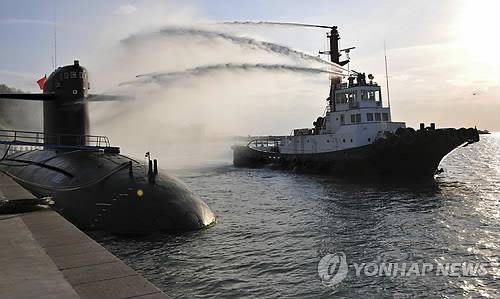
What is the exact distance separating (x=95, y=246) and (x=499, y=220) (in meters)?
19.9

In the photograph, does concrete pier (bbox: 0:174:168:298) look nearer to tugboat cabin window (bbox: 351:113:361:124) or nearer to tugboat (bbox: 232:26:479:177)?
tugboat (bbox: 232:26:479:177)

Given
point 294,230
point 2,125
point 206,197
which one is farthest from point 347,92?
point 2,125

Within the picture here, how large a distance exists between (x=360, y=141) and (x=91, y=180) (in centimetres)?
3376

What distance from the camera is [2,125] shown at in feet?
250

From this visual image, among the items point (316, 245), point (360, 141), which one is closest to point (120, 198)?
point (316, 245)

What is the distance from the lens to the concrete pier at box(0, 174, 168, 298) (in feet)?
23.1

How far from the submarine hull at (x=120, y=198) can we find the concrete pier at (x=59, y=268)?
4.57 meters

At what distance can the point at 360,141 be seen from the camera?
47.2 meters

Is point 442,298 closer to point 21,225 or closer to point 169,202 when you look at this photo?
point 169,202

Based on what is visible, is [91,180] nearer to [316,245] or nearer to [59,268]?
[316,245]
